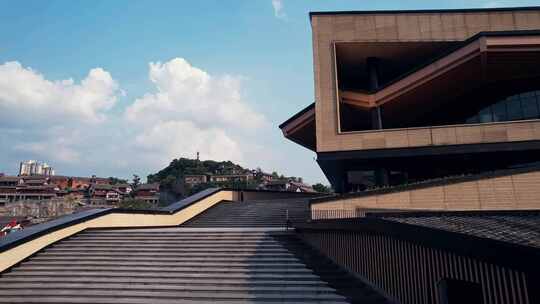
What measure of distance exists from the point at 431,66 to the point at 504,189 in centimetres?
814

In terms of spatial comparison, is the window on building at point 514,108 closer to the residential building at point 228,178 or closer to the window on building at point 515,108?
the window on building at point 515,108

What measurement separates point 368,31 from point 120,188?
95.5 meters

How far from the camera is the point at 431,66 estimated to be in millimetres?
19078

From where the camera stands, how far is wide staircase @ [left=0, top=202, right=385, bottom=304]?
796 cm

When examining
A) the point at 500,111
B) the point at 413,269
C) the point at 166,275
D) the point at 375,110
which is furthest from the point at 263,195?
the point at 413,269

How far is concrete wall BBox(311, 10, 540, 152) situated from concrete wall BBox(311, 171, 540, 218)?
203 inches

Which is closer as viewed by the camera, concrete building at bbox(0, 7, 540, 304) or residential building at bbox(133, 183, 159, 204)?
concrete building at bbox(0, 7, 540, 304)

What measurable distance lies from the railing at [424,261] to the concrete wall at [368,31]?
11.8m

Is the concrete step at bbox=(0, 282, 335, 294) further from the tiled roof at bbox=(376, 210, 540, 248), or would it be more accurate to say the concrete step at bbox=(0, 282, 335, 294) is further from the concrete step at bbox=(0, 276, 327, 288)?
the tiled roof at bbox=(376, 210, 540, 248)

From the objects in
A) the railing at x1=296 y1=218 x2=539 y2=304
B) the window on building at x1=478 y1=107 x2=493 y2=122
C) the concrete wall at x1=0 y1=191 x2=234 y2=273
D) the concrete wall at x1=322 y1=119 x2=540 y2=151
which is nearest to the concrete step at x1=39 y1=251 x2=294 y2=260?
the concrete wall at x1=0 y1=191 x2=234 y2=273

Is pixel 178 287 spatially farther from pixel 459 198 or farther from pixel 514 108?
pixel 514 108

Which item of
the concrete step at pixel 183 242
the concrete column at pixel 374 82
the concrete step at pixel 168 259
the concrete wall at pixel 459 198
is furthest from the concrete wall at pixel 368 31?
the concrete step at pixel 168 259

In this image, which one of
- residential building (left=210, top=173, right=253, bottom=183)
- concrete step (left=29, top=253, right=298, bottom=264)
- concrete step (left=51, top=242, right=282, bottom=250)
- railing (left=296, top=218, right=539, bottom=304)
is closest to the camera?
railing (left=296, top=218, right=539, bottom=304)

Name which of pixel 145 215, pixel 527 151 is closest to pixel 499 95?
pixel 527 151
